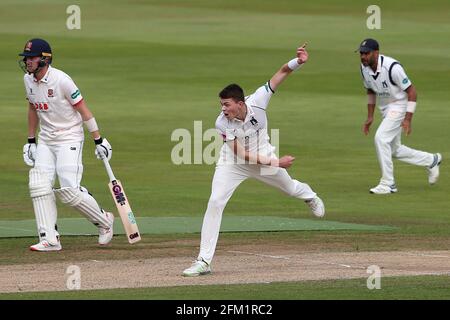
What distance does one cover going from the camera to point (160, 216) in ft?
56.5

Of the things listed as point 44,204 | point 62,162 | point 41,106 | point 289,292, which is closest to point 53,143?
point 62,162

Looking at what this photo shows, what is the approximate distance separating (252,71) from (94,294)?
76.1 feet

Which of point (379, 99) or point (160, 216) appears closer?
point (160, 216)

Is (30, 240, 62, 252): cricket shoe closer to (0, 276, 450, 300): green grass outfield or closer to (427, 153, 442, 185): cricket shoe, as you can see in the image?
(0, 276, 450, 300): green grass outfield

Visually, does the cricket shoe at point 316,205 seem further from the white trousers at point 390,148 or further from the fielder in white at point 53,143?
the white trousers at point 390,148

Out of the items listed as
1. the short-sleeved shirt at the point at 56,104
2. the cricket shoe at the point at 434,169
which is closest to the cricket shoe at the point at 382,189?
the cricket shoe at the point at 434,169

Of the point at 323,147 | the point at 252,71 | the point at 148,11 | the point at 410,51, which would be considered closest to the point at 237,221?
the point at 323,147

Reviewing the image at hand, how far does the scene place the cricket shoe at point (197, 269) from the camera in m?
12.8

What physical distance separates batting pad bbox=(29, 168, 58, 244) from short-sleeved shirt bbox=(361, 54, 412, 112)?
6.37 m

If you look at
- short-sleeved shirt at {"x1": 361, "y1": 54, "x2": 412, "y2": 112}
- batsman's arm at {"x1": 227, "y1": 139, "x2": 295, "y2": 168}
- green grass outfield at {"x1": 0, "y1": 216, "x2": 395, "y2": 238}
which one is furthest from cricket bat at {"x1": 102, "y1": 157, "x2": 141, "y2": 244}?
short-sleeved shirt at {"x1": 361, "y1": 54, "x2": 412, "y2": 112}

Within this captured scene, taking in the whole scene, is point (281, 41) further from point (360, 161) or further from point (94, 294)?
point (94, 294)

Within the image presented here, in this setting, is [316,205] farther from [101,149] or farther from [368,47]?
[368,47]

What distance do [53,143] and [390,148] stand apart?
6.45 metres
